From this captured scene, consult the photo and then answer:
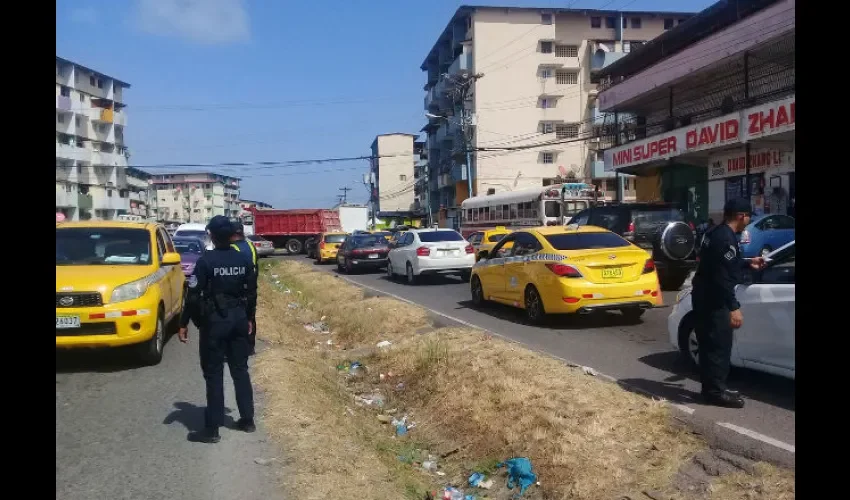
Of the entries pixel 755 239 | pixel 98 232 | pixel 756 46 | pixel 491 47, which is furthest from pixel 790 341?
pixel 491 47

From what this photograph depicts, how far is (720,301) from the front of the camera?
599 centimetres

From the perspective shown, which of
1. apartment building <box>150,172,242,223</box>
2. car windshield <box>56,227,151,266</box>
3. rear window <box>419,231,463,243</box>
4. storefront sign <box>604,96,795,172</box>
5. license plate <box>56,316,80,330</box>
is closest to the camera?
license plate <box>56,316,80,330</box>

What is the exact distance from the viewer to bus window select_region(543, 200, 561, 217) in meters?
26.6

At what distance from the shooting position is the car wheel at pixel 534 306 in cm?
1105

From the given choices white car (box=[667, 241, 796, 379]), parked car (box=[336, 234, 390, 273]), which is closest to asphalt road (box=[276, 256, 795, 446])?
white car (box=[667, 241, 796, 379])

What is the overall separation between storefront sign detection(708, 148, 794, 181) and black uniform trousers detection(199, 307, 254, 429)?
22.6 m

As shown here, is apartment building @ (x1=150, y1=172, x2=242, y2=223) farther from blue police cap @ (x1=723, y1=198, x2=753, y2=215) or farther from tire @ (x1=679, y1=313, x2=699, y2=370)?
blue police cap @ (x1=723, y1=198, x2=753, y2=215)

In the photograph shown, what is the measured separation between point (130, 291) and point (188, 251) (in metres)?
8.66

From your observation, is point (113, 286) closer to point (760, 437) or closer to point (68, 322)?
point (68, 322)

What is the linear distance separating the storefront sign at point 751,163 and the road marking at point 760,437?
2062 centimetres

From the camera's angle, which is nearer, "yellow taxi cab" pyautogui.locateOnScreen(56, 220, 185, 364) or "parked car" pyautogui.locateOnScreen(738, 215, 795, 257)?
"yellow taxi cab" pyautogui.locateOnScreen(56, 220, 185, 364)

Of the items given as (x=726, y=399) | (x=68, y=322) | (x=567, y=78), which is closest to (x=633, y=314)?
(x=726, y=399)
